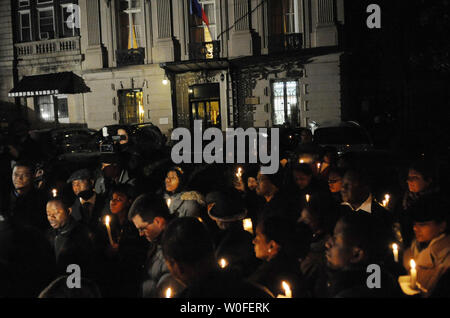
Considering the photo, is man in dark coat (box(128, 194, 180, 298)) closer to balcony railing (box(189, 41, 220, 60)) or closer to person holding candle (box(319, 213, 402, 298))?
person holding candle (box(319, 213, 402, 298))

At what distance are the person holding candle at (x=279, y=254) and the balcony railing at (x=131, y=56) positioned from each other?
19.5 meters

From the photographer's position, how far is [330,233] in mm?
3629

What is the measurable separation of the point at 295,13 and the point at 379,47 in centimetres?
613

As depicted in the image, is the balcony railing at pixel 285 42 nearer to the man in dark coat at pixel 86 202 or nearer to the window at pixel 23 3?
the window at pixel 23 3

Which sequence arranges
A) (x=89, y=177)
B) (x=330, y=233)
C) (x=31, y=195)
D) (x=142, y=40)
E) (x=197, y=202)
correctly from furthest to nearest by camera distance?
1. (x=142, y=40)
2. (x=89, y=177)
3. (x=31, y=195)
4. (x=197, y=202)
5. (x=330, y=233)

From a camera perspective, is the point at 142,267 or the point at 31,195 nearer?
the point at 142,267

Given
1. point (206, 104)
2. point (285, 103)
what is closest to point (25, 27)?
point (206, 104)

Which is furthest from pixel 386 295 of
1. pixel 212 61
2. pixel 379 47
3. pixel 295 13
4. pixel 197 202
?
pixel 379 47

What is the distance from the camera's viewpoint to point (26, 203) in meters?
5.17

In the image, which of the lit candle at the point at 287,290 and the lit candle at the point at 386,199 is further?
the lit candle at the point at 386,199

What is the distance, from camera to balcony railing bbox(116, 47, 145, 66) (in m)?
21.2

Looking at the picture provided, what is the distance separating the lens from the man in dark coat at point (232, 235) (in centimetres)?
339

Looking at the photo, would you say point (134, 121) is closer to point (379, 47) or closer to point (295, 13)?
point (295, 13)

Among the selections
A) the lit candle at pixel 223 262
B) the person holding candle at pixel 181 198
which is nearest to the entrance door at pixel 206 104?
the person holding candle at pixel 181 198
